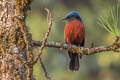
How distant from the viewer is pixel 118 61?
10.2 meters

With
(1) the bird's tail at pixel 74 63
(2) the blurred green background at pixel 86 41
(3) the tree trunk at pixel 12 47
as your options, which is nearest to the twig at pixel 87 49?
(3) the tree trunk at pixel 12 47

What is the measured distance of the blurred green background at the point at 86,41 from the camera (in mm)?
9453

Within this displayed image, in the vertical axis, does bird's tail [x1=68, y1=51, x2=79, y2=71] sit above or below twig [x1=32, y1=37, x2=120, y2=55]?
below

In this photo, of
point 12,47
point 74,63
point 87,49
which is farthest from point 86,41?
point 12,47

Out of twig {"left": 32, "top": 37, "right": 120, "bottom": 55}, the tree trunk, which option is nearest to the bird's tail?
twig {"left": 32, "top": 37, "right": 120, "bottom": 55}

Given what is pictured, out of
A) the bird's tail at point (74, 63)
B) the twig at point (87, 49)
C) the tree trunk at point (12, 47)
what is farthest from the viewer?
the bird's tail at point (74, 63)

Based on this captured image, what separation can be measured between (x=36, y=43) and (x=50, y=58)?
20.5ft

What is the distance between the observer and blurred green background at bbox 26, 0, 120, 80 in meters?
9.45

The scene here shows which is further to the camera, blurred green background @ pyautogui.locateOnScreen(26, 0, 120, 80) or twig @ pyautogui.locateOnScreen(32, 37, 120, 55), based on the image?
blurred green background @ pyautogui.locateOnScreen(26, 0, 120, 80)

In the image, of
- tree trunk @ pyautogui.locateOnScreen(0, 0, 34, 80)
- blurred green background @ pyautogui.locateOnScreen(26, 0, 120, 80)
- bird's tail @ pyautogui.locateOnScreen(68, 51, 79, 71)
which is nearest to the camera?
tree trunk @ pyautogui.locateOnScreen(0, 0, 34, 80)

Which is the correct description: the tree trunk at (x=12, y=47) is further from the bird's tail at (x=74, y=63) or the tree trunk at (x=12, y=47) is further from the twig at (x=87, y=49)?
the bird's tail at (x=74, y=63)

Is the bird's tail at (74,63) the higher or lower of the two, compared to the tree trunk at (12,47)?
lower

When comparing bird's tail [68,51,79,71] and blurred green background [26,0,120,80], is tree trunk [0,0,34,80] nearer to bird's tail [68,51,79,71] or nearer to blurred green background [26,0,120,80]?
bird's tail [68,51,79,71]

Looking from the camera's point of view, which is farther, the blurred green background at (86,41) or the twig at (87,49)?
the blurred green background at (86,41)
